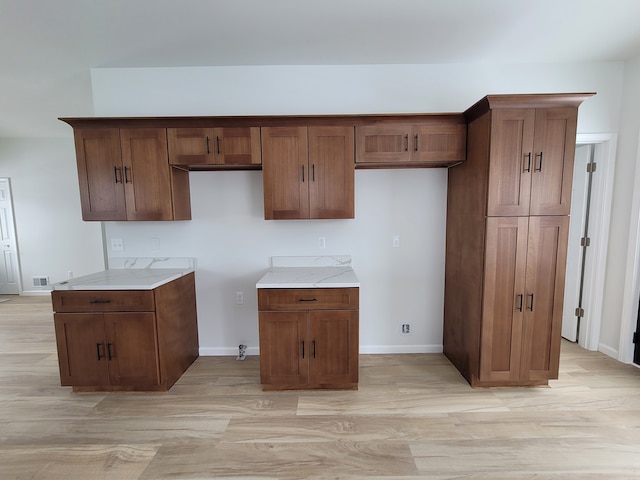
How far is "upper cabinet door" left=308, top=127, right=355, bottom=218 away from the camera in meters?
2.32

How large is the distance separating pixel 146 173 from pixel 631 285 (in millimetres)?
4464

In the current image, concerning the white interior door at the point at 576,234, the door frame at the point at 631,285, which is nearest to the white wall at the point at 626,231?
the door frame at the point at 631,285

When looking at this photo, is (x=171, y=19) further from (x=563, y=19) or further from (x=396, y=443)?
(x=396, y=443)

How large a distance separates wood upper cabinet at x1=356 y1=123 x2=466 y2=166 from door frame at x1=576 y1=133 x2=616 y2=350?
54.2 inches

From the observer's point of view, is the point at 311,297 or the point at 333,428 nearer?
the point at 333,428

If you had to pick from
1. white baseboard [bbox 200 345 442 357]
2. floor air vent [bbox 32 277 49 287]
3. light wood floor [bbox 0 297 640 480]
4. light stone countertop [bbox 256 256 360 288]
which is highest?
light stone countertop [bbox 256 256 360 288]

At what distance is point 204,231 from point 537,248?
2.90 metres

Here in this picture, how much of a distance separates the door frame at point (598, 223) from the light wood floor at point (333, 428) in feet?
1.32

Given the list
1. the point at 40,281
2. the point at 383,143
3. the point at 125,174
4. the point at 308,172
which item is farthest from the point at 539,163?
the point at 40,281

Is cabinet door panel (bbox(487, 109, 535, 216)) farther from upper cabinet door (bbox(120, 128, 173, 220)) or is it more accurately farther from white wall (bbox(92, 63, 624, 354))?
upper cabinet door (bbox(120, 128, 173, 220))

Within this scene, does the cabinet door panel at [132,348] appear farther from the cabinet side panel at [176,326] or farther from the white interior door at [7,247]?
the white interior door at [7,247]

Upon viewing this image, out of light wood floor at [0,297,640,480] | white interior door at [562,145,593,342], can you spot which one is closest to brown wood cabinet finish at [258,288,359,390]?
light wood floor at [0,297,640,480]

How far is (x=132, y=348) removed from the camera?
7.20ft

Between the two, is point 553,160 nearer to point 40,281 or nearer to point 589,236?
point 589,236
